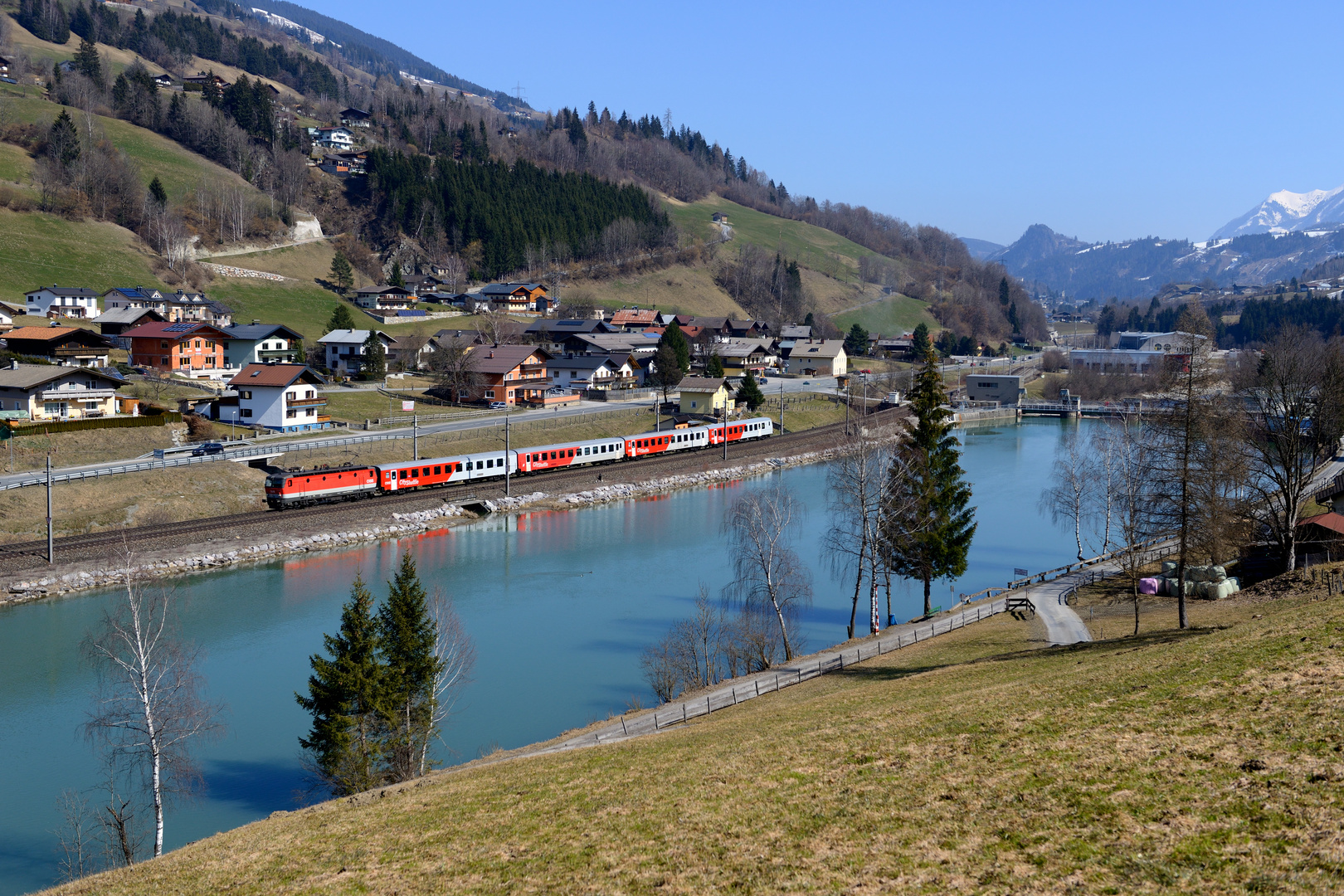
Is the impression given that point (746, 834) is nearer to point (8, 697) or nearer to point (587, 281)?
point (8, 697)

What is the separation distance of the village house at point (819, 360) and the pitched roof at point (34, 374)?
6469 centimetres

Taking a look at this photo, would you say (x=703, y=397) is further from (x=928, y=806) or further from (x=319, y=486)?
(x=928, y=806)

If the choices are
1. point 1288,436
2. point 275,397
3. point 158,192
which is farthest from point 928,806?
point 158,192

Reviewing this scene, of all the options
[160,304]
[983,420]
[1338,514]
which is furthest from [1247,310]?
[160,304]

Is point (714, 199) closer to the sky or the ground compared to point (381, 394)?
closer to the sky

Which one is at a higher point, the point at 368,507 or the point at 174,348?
the point at 174,348

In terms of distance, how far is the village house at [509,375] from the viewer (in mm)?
63938

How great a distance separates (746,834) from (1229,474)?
17105mm

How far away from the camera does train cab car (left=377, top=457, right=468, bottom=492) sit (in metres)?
44.2

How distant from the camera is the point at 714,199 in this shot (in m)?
188

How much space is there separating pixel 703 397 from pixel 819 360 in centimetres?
3048

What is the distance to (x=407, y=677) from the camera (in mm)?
18078

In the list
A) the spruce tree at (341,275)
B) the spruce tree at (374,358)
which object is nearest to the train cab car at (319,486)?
the spruce tree at (374,358)

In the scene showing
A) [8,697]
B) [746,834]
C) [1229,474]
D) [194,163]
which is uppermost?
[194,163]
